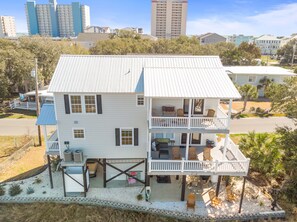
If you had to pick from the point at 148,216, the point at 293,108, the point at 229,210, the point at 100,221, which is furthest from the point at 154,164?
the point at 293,108

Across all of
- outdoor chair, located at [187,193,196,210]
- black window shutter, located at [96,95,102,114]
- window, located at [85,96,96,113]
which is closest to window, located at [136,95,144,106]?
black window shutter, located at [96,95,102,114]

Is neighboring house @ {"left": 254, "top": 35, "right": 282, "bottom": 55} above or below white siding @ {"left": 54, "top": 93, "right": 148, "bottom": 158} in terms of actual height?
above

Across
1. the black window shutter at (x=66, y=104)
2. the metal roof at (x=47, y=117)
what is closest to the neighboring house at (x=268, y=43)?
the metal roof at (x=47, y=117)

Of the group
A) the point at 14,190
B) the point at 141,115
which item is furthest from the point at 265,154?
the point at 14,190

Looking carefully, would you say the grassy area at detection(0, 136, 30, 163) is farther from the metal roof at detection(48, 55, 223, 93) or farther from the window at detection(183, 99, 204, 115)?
the window at detection(183, 99, 204, 115)

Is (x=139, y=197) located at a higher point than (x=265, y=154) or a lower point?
lower

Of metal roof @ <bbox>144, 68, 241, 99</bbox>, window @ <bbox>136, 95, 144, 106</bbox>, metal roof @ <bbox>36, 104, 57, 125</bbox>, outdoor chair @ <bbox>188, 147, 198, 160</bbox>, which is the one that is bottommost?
outdoor chair @ <bbox>188, 147, 198, 160</bbox>

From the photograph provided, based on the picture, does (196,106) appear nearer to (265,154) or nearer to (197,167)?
(197,167)
